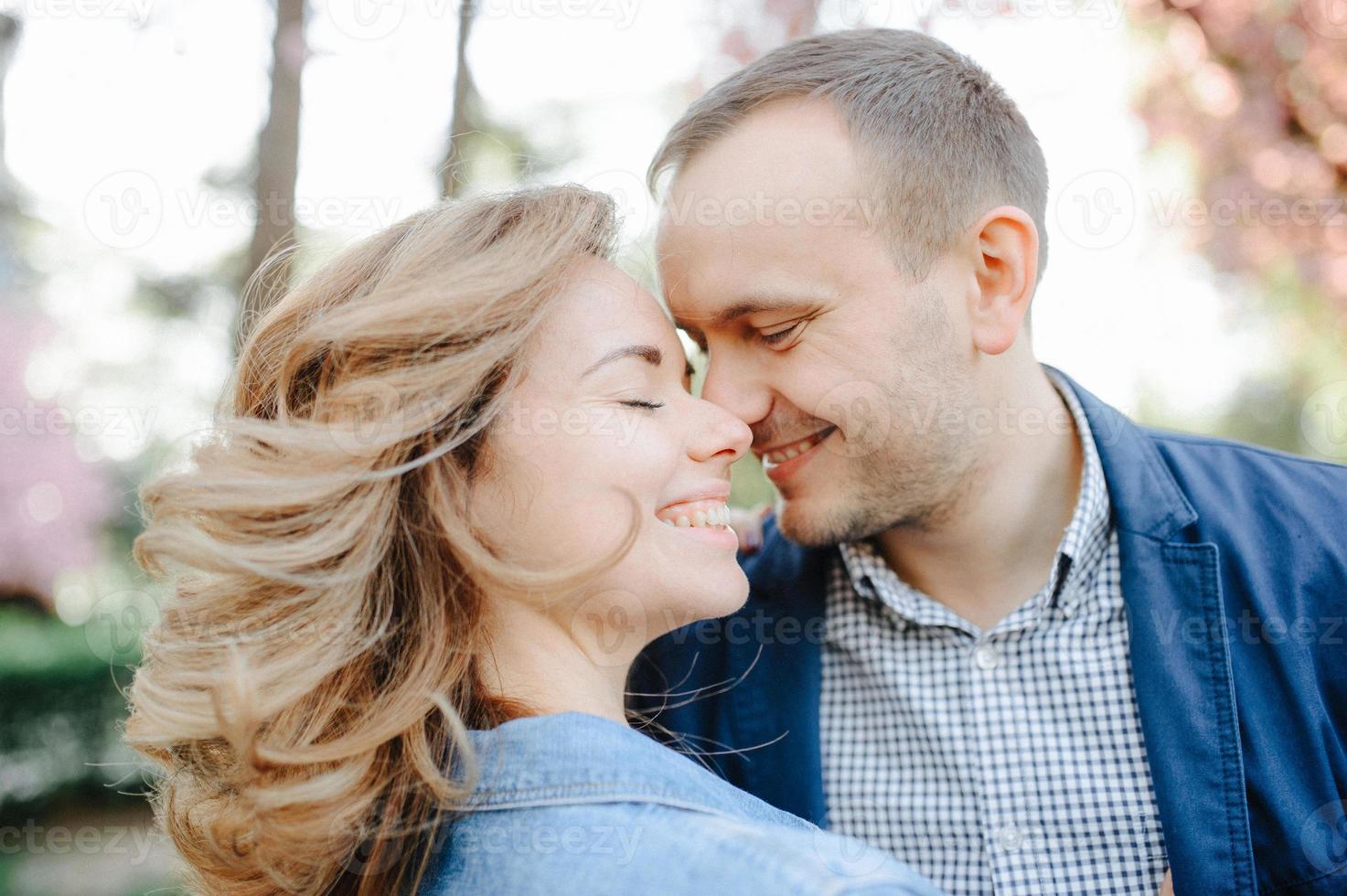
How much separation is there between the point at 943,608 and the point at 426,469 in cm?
134

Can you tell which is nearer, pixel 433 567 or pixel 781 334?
pixel 433 567

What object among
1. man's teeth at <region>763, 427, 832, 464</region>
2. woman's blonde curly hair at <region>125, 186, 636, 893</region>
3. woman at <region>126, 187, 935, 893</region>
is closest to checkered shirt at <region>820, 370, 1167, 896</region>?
man's teeth at <region>763, 427, 832, 464</region>

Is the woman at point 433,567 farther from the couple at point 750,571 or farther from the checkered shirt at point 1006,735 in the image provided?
the checkered shirt at point 1006,735

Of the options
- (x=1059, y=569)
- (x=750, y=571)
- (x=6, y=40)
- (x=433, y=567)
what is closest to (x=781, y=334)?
(x=750, y=571)

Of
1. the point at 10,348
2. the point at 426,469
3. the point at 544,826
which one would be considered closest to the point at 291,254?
the point at 426,469

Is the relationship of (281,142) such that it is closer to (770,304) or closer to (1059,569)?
(770,304)

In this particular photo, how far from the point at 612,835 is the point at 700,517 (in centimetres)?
76

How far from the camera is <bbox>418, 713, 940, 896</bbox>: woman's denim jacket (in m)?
1.28

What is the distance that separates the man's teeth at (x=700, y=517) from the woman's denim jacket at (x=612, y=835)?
18.4 inches

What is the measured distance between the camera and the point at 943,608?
2453mm

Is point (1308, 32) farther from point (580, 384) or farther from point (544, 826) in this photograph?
point (544, 826)

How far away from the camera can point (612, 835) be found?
1.37 m

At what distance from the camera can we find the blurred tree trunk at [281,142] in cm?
393

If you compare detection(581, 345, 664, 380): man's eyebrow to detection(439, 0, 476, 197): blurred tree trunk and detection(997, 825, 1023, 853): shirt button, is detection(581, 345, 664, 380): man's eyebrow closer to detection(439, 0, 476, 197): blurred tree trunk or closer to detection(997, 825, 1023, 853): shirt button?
detection(997, 825, 1023, 853): shirt button
